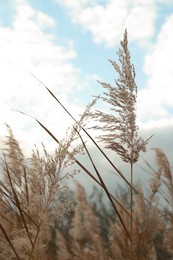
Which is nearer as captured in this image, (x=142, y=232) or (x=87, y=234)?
(x=142, y=232)

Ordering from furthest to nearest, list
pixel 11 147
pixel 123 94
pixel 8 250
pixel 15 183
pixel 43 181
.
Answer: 1. pixel 11 147
2. pixel 15 183
3. pixel 123 94
4. pixel 8 250
5. pixel 43 181

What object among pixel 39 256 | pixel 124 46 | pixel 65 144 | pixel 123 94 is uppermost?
pixel 124 46

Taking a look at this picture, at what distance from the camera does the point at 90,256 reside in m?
5.24

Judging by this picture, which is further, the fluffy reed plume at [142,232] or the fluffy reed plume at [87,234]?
the fluffy reed plume at [87,234]

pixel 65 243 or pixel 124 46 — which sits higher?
pixel 124 46

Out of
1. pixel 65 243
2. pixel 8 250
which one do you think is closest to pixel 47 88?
pixel 8 250

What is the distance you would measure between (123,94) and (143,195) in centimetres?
296

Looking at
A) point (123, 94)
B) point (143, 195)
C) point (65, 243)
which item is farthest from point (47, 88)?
point (65, 243)

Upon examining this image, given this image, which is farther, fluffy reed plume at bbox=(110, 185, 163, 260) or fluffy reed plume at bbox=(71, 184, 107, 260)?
fluffy reed plume at bbox=(71, 184, 107, 260)

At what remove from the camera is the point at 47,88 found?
2506mm

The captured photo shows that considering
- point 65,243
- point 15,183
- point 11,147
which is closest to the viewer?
point 15,183

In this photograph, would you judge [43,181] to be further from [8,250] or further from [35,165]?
[8,250]

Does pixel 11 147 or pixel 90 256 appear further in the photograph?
pixel 90 256

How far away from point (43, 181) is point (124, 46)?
43.0 inches
